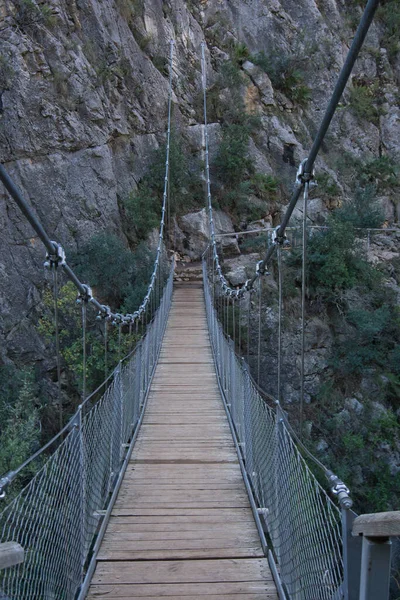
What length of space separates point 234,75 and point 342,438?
9.67m

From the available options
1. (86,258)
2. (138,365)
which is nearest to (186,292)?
(86,258)

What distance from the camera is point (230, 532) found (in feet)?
7.06

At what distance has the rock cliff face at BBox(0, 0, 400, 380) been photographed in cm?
762

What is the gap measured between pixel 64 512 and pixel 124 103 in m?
9.31

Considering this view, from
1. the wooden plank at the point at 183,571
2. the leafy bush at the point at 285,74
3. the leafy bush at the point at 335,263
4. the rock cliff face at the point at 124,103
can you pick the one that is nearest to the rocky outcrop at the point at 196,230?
the rock cliff face at the point at 124,103

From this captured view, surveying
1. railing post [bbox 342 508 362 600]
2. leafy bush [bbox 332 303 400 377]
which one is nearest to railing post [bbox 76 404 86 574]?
railing post [bbox 342 508 362 600]

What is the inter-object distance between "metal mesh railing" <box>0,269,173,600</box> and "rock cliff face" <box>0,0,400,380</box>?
216 inches

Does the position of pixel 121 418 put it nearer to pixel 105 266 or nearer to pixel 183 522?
pixel 183 522

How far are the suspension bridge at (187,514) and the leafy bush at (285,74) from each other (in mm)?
10658

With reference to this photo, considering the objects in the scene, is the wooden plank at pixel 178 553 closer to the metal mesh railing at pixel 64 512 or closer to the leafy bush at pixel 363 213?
the metal mesh railing at pixel 64 512

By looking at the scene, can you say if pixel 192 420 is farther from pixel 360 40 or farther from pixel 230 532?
pixel 360 40

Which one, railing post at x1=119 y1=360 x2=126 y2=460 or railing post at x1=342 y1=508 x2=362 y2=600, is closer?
railing post at x1=342 y1=508 x2=362 y2=600

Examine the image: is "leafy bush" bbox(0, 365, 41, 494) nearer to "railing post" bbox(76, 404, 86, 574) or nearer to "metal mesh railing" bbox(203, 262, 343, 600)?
"metal mesh railing" bbox(203, 262, 343, 600)

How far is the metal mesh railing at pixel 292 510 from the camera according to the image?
4.06ft
